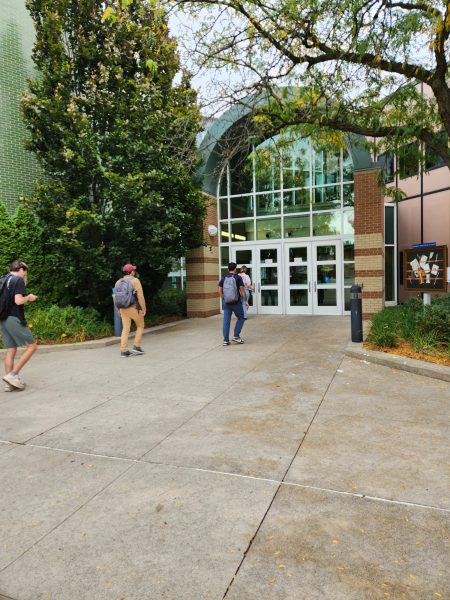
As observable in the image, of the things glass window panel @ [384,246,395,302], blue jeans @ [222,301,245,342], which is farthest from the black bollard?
glass window panel @ [384,246,395,302]

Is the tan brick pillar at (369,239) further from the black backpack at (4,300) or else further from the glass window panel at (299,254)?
the black backpack at (4,300)

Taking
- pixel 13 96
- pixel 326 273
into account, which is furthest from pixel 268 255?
pixel 13 96

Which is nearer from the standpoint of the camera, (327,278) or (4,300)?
(4,300)

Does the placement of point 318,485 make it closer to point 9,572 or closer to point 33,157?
point 9,572

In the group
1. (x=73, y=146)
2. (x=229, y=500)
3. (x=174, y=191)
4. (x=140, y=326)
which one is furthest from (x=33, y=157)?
(x=229, y=500)

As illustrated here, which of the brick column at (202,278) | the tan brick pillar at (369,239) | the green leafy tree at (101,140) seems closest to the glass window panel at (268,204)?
the brick column at (202,278)

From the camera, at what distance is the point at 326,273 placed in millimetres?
14812

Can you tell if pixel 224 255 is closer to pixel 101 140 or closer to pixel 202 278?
pixel 202 278

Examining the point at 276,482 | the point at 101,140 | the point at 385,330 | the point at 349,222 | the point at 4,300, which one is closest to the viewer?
the point at 276,482

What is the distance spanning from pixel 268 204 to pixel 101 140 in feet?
22.4

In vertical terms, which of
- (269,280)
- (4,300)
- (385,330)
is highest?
(269,280)

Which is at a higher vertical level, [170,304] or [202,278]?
[202,278]

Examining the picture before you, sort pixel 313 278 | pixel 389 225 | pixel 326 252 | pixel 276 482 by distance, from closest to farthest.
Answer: pixel 276 482 → pixel 326 252 → pixel 313 278 → pixel 389 225

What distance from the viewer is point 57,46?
35.5ft
